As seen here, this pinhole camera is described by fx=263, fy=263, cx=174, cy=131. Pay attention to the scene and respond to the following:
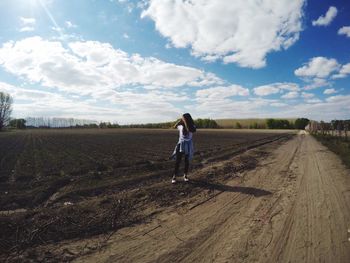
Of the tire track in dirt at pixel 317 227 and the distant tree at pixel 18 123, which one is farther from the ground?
the distant tree at pixel 18 123

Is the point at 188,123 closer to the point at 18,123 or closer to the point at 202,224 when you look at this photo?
the point at 202,224

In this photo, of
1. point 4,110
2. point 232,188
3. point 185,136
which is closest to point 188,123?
point 185,136

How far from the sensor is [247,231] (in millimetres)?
4441

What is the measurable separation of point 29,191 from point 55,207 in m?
1.97

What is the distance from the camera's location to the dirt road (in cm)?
366

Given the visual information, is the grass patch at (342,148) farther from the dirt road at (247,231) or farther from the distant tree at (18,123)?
the distant tree at (18,123)

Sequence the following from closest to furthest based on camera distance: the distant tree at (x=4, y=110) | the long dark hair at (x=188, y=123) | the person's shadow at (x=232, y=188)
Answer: the person's shadow at (x=232, y=188) → the long dark hair at (x=188, y=123) → the distant tree at (x=4, y=110)

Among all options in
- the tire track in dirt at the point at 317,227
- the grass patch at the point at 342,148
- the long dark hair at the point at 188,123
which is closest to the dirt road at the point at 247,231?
the tire track in dirt at the point at 317,227

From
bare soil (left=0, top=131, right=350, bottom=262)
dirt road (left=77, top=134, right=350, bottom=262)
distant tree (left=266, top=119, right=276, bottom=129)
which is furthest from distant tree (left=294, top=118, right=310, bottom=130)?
dirt road (left=77, top=134, right=350, bottom=262)

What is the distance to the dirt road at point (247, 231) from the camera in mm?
3662

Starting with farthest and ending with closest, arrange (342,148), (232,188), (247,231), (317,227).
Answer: (342,148), (232,188), (317,227), (247,231)

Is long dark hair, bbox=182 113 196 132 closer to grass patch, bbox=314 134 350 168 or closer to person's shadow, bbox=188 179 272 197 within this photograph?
person's shadow, bbox=188 179 272 197

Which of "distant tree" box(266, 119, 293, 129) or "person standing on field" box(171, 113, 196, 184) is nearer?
"person standing on field" box(171, 113, 196, 184)

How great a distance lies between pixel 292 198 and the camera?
6.33 meters
